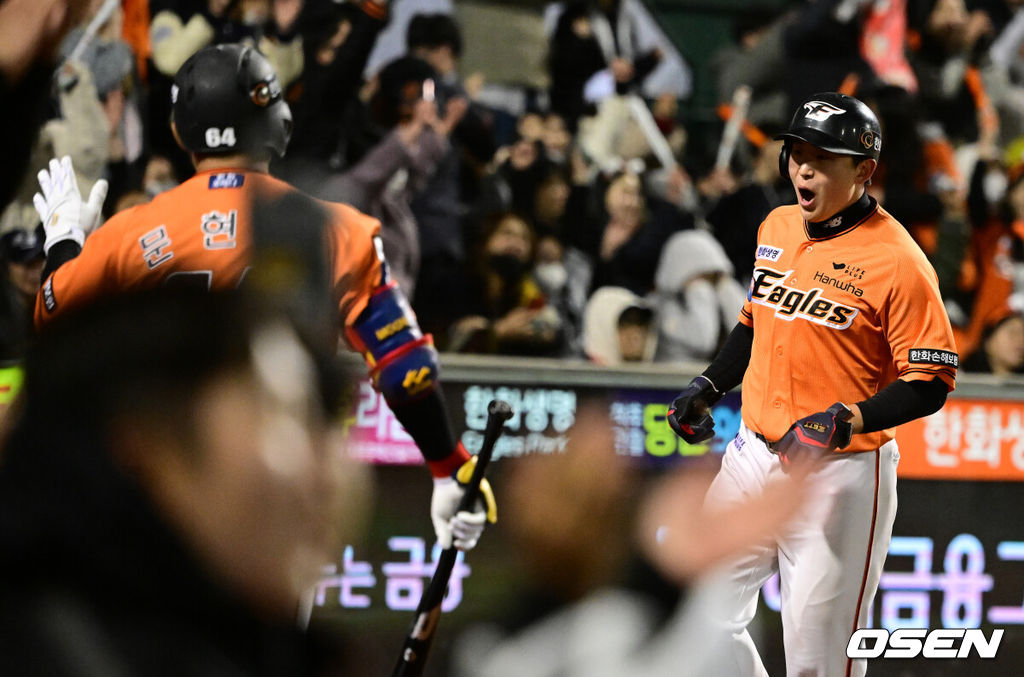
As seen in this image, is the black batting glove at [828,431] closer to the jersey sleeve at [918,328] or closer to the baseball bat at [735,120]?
the jersey sleeve at [918,328]

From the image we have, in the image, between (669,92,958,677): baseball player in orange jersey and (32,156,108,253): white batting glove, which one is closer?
(669,92,958,677): baseball player in orange jersey

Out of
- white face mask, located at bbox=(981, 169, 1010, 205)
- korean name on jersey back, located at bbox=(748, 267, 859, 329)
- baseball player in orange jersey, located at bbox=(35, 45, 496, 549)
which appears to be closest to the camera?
baseball player in orange jersey, located at bbox=(35, 45, 496, 549)

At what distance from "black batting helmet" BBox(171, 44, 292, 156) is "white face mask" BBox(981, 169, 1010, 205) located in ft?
21.0

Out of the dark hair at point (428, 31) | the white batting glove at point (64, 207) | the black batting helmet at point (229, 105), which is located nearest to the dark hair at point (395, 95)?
the dark hair at point (428, 31)

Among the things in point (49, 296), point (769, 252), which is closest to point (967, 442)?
point (769, 252)

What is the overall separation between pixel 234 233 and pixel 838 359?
222cm

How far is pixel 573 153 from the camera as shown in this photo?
923 centimetres

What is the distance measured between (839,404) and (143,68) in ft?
15.3

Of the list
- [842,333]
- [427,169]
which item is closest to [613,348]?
[427,169]

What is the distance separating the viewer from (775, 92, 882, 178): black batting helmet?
4.94 metres

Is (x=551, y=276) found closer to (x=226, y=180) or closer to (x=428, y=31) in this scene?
(x=428, y=31)

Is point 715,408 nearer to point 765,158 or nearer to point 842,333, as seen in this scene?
point 842,333

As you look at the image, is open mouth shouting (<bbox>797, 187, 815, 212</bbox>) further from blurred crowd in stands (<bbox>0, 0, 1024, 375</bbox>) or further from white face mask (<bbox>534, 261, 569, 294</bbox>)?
white face mask (<bbox>534, 261, 569, 294</bbox>)

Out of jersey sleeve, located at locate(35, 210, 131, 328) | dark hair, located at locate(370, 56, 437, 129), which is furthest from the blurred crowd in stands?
jersey sleeve, located at locate(35, 210, 131, 328)
